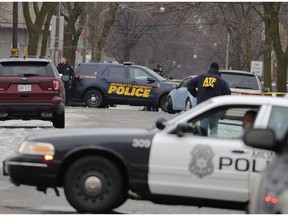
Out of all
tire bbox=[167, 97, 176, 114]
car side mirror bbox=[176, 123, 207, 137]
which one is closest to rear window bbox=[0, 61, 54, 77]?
tire bbox=[167, 97, 176, 114]

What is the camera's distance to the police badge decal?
799cm

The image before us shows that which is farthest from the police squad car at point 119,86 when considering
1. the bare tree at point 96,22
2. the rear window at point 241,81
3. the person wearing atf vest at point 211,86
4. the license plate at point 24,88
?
the bare tree at point 96,22

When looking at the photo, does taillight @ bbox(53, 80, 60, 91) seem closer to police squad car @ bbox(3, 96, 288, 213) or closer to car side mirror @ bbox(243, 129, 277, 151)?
police squad car @ bbox(3, 96, 288, 213)

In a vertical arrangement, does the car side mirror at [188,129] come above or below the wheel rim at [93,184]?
above

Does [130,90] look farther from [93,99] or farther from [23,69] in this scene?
[23,69]

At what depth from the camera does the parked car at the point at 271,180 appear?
4.55 m

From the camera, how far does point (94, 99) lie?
90.5 ft

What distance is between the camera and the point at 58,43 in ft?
110

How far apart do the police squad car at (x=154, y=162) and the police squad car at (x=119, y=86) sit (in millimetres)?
18428

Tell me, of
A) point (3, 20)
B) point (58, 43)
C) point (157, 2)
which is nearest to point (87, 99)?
point (58, 43)

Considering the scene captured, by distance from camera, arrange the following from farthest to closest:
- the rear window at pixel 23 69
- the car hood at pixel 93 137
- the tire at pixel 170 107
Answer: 1. the tire at pixel 170 107
2. the rear window at pixel 23 69
3. the car hood at pixel 93 137

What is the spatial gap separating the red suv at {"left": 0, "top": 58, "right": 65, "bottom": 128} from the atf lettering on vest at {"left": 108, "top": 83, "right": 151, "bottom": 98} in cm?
1010

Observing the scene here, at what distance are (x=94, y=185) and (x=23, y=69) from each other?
349 inches

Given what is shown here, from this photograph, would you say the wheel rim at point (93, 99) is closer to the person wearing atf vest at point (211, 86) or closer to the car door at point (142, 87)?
the car door at point (142, 87)
